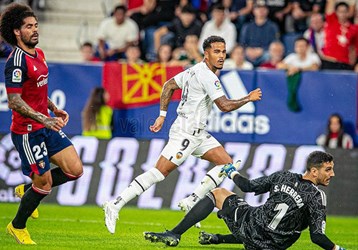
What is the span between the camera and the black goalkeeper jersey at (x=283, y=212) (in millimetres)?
9578

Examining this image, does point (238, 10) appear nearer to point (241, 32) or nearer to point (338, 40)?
point (241, 32)

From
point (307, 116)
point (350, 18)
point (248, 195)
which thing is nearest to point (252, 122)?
point (307, 116)

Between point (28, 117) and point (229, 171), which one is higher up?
point (28, 117)

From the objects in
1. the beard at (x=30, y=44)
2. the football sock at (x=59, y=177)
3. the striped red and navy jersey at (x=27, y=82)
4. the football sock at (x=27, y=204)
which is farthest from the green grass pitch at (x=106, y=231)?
the beard at (x=30, y=44)

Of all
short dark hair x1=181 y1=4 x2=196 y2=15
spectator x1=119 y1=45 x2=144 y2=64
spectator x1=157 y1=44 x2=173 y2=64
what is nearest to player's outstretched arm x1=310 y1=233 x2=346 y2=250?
spectator x1=157 y1=44 x2=173 y2=64

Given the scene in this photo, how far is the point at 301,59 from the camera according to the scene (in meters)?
19.0

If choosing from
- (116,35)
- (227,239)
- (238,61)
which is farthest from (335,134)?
(227,239)

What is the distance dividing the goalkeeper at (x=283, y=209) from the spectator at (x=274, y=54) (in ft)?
29.8

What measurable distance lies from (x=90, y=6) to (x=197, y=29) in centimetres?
387

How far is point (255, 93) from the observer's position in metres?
10.8

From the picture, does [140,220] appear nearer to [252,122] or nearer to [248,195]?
[248,195]

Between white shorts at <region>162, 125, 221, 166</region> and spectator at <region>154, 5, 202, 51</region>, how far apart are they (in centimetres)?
830

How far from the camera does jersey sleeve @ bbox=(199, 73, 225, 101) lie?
37.4ft

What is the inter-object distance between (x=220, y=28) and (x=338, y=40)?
2432 mm
